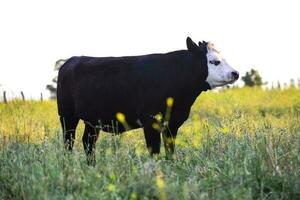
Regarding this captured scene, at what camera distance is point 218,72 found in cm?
852

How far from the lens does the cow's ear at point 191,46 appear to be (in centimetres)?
855

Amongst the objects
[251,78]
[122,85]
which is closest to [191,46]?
[122,85]

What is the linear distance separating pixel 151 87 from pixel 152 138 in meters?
0.72

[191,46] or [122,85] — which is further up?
[191,46]

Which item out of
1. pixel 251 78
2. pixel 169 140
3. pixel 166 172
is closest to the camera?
pixel 166 172

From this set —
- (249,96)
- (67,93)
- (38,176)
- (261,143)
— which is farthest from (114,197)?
(249,96)

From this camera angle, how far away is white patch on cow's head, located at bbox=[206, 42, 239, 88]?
334 inches

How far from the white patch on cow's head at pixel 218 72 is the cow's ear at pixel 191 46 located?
7.1 inches

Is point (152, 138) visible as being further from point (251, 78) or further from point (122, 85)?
point (251, 78)

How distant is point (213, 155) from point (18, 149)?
7.94ft

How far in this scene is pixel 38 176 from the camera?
577cm

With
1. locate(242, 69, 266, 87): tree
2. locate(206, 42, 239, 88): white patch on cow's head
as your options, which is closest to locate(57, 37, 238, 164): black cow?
locate(206, 42, 239, 88): white patch on cow's head

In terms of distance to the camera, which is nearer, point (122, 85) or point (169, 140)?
point (169, 140)

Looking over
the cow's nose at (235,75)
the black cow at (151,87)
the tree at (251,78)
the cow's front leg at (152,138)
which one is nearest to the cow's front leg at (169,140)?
the black cow at (151,87)
